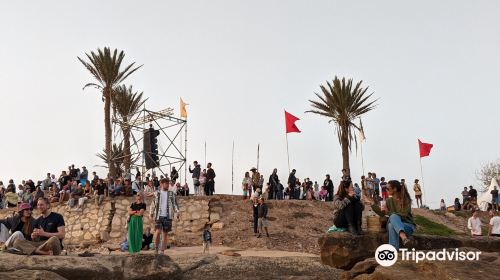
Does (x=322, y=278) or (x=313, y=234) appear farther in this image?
(x=313, y=234)

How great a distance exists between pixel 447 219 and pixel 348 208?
16.9 meters

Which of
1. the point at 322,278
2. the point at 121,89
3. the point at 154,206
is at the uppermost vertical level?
the point at 121,89

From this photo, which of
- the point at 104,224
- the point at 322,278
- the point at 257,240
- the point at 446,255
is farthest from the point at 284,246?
the point at 446,255

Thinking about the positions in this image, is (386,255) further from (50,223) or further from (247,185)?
(247,185)

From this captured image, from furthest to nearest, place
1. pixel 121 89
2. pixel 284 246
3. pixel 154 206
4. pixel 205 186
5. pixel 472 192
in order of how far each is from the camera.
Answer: pixel 121 89 < pixel 472 192 < pixel 205 186 < pixel 284 246 < pixel 154 206

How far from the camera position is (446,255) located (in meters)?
6.45

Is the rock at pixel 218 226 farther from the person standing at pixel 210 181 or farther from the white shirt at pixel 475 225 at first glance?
the white shirt at pixel 475 225

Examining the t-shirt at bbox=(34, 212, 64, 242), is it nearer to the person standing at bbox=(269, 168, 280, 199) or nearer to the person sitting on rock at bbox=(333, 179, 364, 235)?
the person sitting on rock at bbox=(333, 179, 364, 235)

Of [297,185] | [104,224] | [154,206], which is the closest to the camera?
[154,206]

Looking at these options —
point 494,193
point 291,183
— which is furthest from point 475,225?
point 494,193

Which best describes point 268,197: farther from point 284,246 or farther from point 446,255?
point 446,255

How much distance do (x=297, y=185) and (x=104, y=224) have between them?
29.3ft

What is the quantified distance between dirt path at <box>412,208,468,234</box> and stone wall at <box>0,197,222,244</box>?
974 centimetres

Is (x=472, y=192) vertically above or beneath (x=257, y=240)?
above
